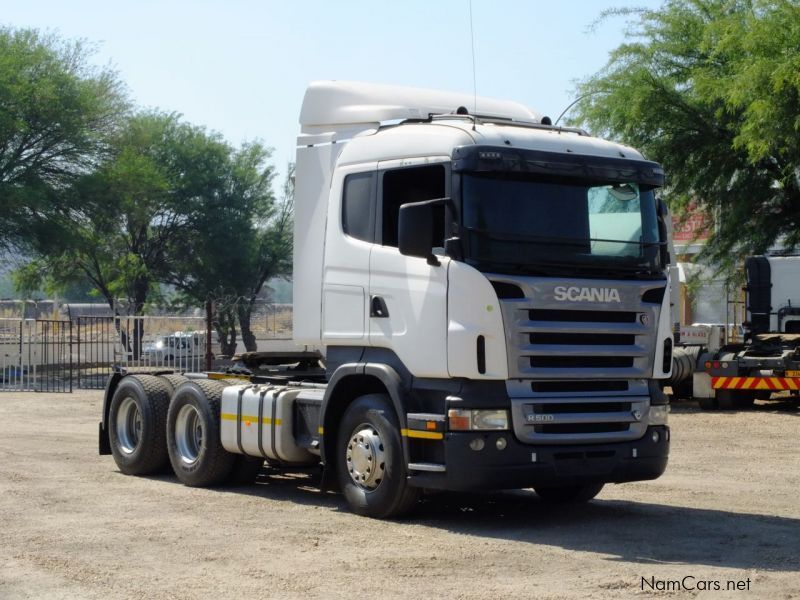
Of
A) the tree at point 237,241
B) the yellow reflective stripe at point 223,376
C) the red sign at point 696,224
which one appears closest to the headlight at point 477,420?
the yellow reflective stripe at point 223,376

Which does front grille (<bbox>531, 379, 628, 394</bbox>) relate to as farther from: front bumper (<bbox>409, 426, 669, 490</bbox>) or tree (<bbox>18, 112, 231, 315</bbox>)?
tree (<bbox>18, 112, 231, 315</bbox>)

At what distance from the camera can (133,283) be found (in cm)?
5728

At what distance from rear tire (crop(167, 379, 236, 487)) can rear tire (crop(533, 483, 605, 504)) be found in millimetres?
3328

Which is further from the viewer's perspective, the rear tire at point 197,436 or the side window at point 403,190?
the rear tire at point 197,436

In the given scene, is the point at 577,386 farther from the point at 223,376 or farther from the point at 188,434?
the point at 188,434

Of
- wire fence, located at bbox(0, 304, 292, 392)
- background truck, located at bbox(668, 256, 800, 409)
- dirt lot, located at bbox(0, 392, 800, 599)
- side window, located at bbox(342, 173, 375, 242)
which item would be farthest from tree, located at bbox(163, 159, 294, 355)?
side window, located at bbox(342, 173, 375, 242)

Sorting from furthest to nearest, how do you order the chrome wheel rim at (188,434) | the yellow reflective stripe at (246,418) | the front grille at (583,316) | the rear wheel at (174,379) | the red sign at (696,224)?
the red sign at (696,224) < the rear wheel at (174,379) < the chrome wheel rim at (188,434) < the yellow reflective stripe at (246,418) < the front grille at (583,316)

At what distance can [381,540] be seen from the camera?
1021 centimetres

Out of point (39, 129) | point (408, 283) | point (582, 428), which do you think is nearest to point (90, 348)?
point (39, 129)

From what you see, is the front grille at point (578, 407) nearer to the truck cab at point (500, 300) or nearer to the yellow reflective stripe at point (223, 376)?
the truck cab at point (500, 300)

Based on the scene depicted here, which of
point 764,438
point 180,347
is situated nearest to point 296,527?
point 764,438

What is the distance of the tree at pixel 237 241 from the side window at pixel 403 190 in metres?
44.8

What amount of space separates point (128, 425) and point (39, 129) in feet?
106

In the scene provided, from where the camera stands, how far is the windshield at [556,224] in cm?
Result: 1055
